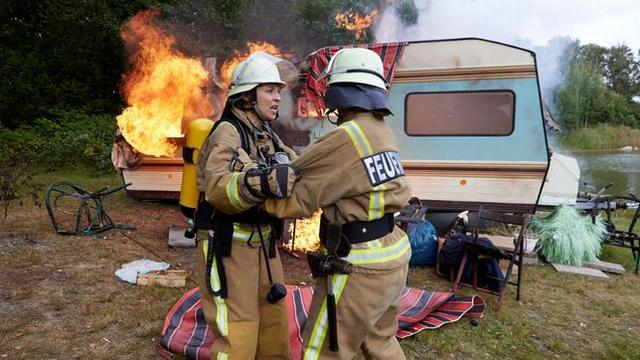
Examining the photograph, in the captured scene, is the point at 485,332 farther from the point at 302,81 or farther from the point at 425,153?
the point at 302,81

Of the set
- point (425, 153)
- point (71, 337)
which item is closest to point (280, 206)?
point (71, 337)

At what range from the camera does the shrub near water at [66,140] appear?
1406cm

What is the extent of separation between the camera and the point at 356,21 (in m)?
11.3

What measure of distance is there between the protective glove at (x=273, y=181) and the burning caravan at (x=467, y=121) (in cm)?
531

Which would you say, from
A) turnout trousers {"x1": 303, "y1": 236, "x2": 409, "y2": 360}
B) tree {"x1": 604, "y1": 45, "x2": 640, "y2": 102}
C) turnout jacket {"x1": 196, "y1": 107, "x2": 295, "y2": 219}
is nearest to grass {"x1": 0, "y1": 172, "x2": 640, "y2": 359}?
turnout trousers {"x1": 303, "y1": 236, "x2": 409, "y2": 360}

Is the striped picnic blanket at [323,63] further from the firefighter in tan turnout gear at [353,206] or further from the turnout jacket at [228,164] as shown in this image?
the firefighter in tan turnout gear at [353,206]

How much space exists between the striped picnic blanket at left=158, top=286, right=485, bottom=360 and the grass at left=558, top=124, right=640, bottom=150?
29745 millimetres

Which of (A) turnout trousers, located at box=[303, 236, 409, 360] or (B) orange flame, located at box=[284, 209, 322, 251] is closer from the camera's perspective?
(A) turnout trousers, located at box=[303, 236, 409, 360]

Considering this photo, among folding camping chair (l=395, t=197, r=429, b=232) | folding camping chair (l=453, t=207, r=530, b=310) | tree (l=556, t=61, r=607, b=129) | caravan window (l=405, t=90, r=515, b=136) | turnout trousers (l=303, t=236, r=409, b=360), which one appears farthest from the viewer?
tree (l=556, t=61, r=607, b=129)

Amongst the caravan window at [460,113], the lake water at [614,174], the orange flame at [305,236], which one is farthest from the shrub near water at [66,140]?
the lake water at [614,174]

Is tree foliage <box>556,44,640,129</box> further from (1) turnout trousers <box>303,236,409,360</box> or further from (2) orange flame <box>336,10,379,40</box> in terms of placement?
(1) turnout trousers <box>303,236,409,360</box>

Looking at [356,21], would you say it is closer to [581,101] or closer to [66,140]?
[66,140]

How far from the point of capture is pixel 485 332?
4547mm

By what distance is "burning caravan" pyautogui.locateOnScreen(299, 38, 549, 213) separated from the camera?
6922 mm
